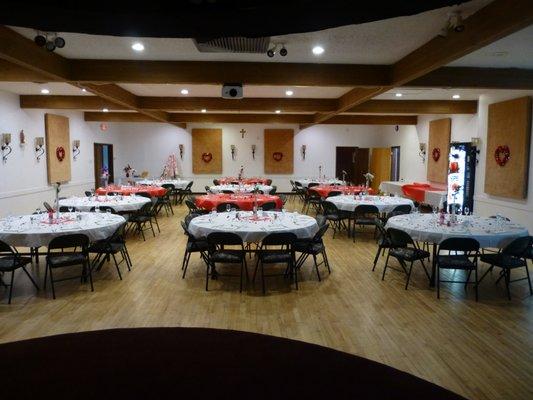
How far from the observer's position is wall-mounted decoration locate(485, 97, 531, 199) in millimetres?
8422

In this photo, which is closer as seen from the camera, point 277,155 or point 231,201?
point 231,201

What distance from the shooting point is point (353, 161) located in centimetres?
1895

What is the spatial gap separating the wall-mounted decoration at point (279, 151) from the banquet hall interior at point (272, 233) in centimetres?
584

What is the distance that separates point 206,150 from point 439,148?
9490 mm

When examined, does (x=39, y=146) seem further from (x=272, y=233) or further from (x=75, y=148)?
(x=272, y=233)

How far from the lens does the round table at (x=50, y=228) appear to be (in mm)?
5285

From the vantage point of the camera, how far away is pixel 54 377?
1.44m

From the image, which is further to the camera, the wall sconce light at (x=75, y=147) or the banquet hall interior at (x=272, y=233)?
the wall sconce light at (x=75, y=147)

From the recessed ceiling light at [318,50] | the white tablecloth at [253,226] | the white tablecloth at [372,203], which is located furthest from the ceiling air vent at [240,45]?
the white tablecloth at [372,203]

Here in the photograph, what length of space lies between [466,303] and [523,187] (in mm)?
4521

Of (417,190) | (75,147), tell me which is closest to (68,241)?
(75,147)

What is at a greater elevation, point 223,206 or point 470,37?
point 470,37

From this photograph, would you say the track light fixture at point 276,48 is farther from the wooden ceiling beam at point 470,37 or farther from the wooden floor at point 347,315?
the wooden floor at point 347,315

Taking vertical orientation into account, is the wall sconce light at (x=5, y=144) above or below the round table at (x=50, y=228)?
above
